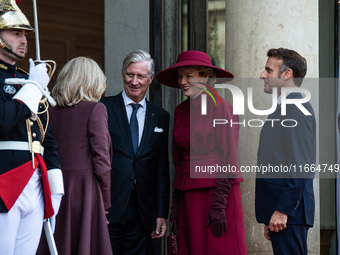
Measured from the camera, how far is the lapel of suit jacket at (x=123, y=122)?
4332 mm

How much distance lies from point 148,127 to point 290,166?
3.77 feet

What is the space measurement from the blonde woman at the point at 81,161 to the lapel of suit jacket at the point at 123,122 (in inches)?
20.3

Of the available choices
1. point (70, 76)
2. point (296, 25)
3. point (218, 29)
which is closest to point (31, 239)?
point (70, 76)

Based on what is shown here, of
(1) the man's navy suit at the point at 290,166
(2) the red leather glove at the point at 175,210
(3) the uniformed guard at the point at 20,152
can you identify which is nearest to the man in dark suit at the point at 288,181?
(1) the man's navy suit at the point at 290,166

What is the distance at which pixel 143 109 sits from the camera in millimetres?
4508

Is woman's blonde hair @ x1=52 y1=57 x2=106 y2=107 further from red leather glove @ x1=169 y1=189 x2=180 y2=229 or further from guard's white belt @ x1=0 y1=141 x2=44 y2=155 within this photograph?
red leather glove @ x1=169 y1=189 x2=180 y2=229

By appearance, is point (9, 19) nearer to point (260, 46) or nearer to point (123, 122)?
point (123, 122)

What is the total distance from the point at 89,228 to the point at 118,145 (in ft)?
2.56

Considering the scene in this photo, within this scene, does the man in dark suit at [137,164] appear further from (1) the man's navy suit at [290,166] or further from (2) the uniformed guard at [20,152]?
(2) the uniformed guard at [20,152]

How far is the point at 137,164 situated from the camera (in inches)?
169

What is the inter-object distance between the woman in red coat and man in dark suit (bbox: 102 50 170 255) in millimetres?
166

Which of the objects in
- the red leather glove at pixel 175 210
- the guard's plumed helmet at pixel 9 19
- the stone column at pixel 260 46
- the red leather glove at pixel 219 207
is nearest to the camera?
the guard's plumed helmet at pixel 9 19

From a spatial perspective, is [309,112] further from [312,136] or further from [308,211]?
[308,211]

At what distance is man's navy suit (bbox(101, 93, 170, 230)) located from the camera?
4.25 meters
